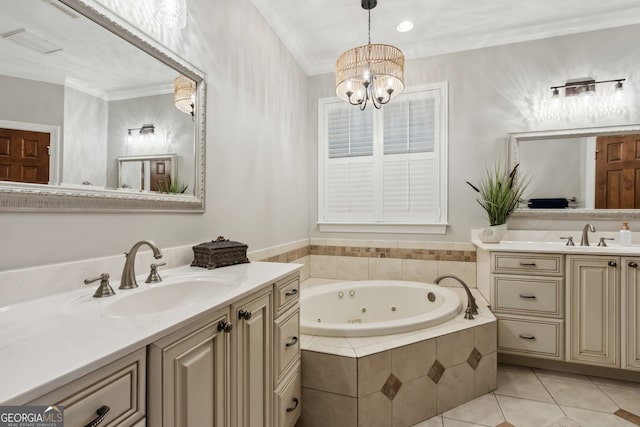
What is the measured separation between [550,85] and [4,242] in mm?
Result: 3643

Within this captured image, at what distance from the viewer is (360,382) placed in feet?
5.33

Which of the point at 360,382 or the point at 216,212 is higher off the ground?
the point at 216,212

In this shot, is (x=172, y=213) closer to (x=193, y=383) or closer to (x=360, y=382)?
(x=193, y=383)

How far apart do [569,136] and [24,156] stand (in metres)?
3.50

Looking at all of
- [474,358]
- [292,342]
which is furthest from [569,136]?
[292,342]

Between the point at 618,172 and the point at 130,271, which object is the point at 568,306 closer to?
the point at 618,172

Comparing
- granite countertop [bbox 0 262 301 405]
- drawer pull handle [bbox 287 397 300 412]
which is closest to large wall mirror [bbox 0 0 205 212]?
granite countertop [bbox 0 262 301 405]

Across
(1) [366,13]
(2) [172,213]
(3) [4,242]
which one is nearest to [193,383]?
(3) [4,242]

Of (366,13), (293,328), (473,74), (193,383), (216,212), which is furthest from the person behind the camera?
(473,74)

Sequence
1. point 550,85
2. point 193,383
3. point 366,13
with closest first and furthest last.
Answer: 1. point 193,383
2. point 366,13
3. point 550,85

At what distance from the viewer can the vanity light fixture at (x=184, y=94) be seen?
63.0 inches

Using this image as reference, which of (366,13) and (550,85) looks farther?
(550,85)

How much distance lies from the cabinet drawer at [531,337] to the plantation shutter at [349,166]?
1461 mm

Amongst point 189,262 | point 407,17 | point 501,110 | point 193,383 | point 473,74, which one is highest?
point 407,17
